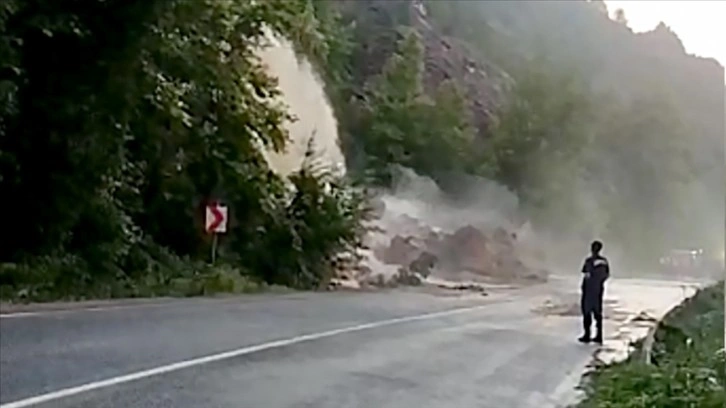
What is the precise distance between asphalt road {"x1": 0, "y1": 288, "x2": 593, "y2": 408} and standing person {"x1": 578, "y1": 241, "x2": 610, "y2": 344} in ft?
1.54

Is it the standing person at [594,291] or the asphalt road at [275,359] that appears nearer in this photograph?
the asphalt road at [275,359]

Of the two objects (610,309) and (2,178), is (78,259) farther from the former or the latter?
(610,309)

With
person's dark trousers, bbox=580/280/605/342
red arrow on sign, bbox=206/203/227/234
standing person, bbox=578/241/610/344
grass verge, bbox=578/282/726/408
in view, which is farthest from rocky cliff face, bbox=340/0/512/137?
grass verge, bbox=578/282/726/408

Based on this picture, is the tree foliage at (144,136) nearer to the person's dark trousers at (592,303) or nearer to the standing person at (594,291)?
the standing person at (594,291)

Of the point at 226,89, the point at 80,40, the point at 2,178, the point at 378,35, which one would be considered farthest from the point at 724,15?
the point at 378,35

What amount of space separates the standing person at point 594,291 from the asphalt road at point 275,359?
0.47 m

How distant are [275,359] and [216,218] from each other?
15.0 meters

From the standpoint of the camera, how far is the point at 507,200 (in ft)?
190

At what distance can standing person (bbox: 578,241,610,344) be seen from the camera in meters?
18.8

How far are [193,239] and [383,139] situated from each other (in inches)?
864

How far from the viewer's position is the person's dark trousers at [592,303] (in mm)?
18719

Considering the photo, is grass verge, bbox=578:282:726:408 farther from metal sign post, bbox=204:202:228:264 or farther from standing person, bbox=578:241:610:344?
metal sign post, bbox=204:202:228:264

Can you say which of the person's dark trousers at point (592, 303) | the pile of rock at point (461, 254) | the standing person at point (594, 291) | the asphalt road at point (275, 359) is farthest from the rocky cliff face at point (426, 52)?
the person's dark trousers at point (592, 303)

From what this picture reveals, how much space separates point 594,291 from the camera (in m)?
18.8
